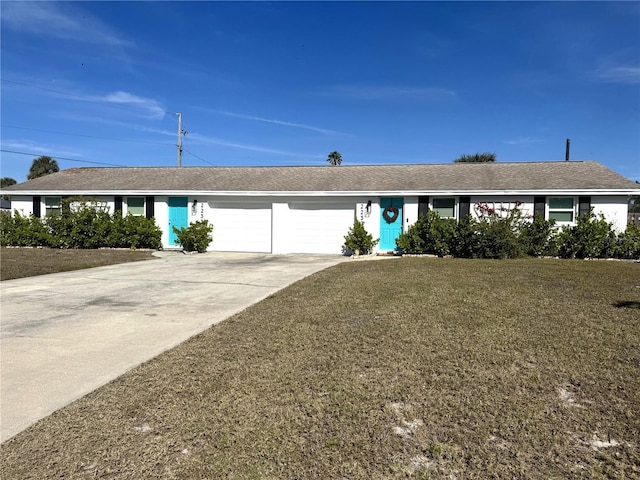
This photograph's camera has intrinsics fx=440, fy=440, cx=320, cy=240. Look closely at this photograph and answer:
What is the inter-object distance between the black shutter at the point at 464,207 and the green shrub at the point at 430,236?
0.86 metres

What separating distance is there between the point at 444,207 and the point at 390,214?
1.96 meters

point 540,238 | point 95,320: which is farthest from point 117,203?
point 540,238

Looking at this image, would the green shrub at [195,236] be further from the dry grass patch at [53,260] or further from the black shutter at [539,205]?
the black shutter at [539,205]

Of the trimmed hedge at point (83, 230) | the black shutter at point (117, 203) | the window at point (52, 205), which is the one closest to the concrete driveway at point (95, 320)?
the trimmed hedge at point (83, 230)

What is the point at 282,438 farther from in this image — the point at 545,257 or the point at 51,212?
the point at 51,212

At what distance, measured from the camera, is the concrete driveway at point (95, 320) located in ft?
12.5

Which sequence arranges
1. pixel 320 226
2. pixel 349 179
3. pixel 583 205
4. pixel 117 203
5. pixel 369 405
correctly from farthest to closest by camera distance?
pixel 117 203 → pixel 349 179 → pixel 320 226 → pixel 583 205 → pixel 369 405

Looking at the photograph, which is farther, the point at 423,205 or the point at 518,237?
the point at 423,205

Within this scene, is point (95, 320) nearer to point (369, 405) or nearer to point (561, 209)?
point (369, 405)

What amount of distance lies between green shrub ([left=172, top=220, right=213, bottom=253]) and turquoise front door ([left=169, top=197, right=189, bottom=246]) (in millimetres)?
758

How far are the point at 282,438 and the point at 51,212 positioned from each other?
19755 millimetres

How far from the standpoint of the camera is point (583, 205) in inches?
582

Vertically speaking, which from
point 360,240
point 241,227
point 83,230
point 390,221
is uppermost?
point 390,221

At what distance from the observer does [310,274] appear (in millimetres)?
10594
